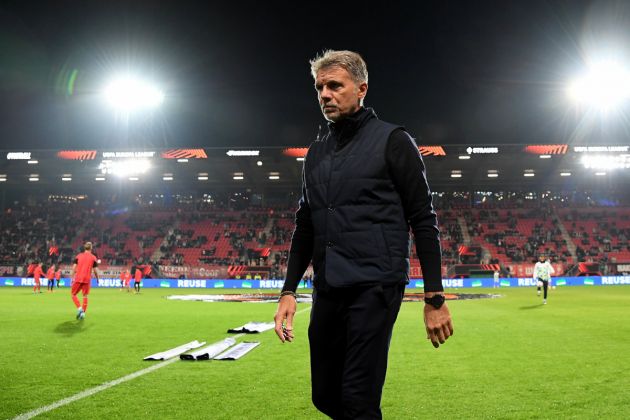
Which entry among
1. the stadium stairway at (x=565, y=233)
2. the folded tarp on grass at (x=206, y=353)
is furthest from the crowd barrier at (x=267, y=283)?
the folded tarp on grass at (x=206, y=353)

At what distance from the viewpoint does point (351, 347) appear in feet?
9.21

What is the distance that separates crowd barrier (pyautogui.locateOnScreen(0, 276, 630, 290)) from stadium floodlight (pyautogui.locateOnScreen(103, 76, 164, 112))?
14093mm

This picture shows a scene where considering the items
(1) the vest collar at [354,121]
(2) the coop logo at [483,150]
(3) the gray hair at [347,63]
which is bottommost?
(1) the vest collar at [354,121]

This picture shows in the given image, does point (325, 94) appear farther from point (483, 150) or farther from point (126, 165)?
point (126, 165)

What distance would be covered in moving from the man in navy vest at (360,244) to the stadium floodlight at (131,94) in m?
43.6

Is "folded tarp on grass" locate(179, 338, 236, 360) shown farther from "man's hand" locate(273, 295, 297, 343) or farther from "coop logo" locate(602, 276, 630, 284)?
"coop logo" locate(602, 276, 630, 284)

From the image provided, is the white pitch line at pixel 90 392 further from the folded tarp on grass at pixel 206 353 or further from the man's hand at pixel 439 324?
the man's hand at pixel 439 324

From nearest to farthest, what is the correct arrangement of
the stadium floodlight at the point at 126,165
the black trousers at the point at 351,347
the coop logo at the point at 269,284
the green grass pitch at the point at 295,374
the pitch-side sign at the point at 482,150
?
1. the black trousers at the point at 351,347
2. the green grass pitch at the point at 295,374
3. the pitch-side sign at the point at 482,150
4. the coop logo at the point at 269,284
5. the stadium floodlight at the point at 126,165

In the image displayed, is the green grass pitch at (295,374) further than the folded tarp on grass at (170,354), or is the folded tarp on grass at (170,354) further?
the folded tarp on grass at (170,354)

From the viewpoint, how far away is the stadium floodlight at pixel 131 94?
43406 millimetres

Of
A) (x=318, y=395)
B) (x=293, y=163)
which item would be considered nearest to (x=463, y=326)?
(x=318, y=395)

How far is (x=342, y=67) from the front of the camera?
308 centimetres

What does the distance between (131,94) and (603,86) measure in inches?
1435

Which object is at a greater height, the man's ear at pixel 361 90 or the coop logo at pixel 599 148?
the coop logo at pixel 599 148
